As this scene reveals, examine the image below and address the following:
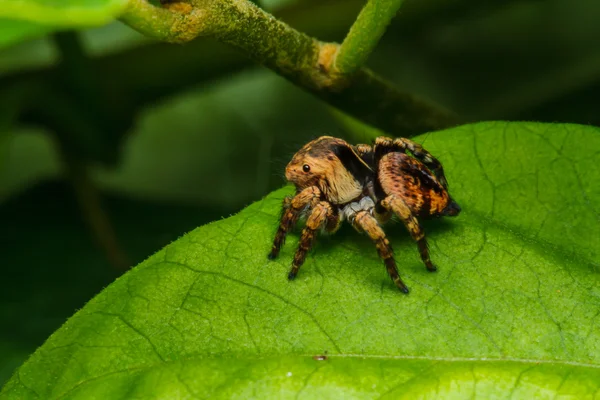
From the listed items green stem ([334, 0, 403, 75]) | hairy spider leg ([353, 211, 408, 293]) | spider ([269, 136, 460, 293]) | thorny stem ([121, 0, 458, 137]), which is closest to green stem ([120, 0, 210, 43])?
thorny stem ([121, 0, 458, 137])

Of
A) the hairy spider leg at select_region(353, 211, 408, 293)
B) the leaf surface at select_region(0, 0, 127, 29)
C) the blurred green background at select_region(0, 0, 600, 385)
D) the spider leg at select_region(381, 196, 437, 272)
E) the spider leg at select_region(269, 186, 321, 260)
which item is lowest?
the blurred green background at select_region(0, 0, 600, 385)

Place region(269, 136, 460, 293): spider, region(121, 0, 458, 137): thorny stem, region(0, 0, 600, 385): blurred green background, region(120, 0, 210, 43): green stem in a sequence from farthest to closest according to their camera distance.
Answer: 1. region(0, 0, 600, 385): blurred green background
2. region(269, 136, 460, 293): spider
3. region(121, 0, 458, 137): thorny stem
4. region(120, 0, 210, 43): green stem

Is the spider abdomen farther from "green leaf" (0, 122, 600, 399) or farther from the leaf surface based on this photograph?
the leaf surface

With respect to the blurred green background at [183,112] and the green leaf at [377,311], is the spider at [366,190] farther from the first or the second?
the blurred green background at [183,112]

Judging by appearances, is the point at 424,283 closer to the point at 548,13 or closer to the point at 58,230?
the point at 58,230

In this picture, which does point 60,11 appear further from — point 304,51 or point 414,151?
point 414,151

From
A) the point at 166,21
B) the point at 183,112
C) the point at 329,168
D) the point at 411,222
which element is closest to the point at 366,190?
the point at 329,168

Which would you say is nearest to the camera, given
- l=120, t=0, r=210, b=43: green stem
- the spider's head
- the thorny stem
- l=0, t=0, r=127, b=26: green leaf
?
l=0, t=0, r=127, b=26: green leaf
